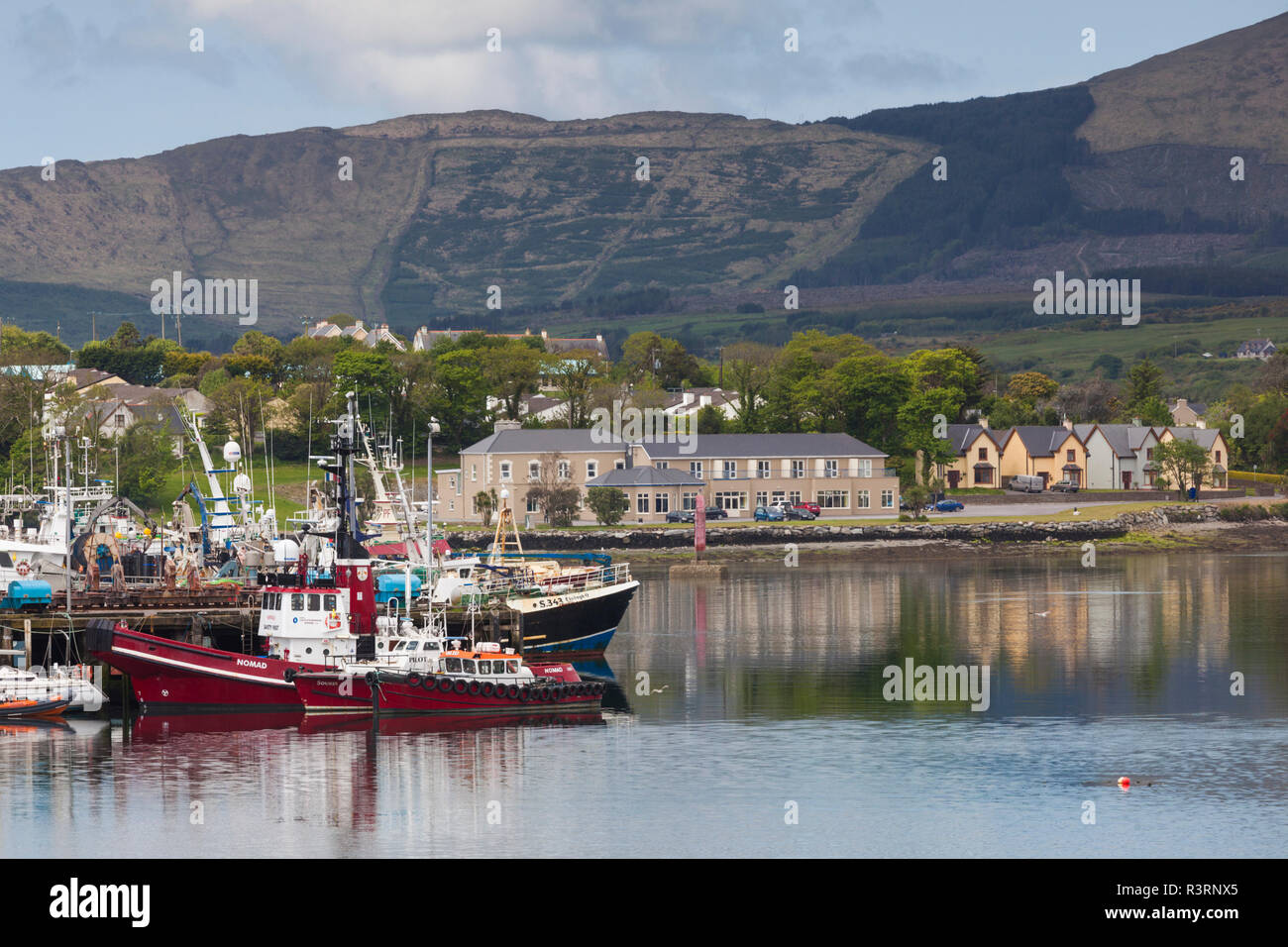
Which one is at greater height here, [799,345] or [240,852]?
[799,345]

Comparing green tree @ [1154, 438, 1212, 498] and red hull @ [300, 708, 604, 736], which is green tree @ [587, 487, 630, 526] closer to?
green tree @ [1154, 438, 1212, 498]

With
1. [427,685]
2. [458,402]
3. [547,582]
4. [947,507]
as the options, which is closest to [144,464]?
[458,402]

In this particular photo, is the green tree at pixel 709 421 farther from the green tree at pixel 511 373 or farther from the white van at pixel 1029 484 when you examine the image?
the white van at pixel 1029 484

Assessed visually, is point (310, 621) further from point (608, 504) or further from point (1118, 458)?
point (1118, 458)

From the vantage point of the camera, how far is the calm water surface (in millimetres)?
40656

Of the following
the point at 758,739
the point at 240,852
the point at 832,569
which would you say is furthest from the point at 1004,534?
the point at 240,852

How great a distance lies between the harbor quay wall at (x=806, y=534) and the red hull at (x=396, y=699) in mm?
64539

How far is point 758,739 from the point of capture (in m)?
52.2

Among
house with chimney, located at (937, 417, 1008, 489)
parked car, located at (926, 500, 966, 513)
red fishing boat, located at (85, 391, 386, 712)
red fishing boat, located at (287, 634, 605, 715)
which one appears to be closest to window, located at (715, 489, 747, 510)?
parked car, located at (926, 500, 966, 513)

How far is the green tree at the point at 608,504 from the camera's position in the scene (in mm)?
130375

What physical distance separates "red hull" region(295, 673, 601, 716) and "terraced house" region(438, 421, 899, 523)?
81.4 m

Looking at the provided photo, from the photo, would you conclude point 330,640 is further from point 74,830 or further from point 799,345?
point 799,345

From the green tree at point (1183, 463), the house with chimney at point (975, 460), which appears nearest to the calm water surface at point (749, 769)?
the green tree at point (1183, 463)
